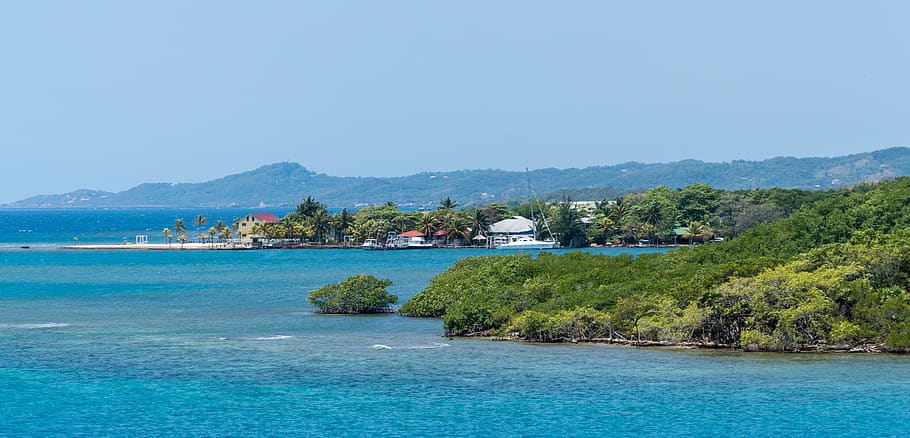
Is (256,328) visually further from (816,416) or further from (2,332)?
(816,416)

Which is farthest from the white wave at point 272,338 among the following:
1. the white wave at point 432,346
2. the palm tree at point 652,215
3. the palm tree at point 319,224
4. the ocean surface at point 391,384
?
the palm tree at point 319,224

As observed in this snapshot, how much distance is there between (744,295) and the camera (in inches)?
2064

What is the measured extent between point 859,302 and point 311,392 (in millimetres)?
24410

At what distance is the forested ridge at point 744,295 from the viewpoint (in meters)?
51.7

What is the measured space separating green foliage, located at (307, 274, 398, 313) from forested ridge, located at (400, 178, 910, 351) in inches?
127

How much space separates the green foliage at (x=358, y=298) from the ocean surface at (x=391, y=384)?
197 centimetres

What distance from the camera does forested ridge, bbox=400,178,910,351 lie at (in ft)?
170

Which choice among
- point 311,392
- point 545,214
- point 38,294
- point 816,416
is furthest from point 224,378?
point 545,214

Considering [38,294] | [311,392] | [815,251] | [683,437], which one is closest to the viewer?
[683,437]

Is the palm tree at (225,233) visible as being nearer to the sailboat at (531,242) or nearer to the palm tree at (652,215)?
the sailboat at (531,242)

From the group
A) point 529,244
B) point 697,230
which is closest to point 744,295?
point 697,230

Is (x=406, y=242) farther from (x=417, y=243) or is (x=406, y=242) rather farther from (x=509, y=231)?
(x=509, y=231)

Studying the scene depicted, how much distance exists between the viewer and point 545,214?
190 meters

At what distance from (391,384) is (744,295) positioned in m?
16.8
